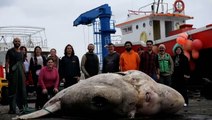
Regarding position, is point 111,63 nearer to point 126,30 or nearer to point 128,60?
point 128,60

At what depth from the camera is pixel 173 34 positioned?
18.6 m

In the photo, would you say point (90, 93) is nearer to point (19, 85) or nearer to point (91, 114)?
point (91, 114)

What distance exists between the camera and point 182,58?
32.7ft

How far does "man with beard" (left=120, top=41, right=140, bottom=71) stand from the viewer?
9641 mm

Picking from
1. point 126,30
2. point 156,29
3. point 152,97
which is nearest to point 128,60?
point 152,97

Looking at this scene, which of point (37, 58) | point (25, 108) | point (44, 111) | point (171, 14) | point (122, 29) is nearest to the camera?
point (44, 111)

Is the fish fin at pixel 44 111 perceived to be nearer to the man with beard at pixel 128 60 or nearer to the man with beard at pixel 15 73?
the man with beard at pixel 15 73

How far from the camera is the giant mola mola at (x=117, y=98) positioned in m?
6.50

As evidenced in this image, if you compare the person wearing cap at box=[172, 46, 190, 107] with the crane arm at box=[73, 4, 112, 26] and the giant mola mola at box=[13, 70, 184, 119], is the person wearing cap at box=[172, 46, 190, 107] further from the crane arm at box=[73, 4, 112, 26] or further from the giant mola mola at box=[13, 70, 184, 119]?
the crane arm at box=[73, 4, 112, 26]

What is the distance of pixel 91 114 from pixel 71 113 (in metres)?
0.67

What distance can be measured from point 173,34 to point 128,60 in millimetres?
9438

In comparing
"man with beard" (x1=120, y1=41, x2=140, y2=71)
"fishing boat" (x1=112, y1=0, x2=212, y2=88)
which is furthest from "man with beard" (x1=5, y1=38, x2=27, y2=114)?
"fishing boat" (x1=112, y1=0, x2=212, y2=88)

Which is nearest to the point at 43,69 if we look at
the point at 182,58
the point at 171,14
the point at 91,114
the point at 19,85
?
the point at 19,85

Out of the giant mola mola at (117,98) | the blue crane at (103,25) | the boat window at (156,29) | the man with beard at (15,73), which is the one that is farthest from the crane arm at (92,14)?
the giant mola mola at (117,98)
